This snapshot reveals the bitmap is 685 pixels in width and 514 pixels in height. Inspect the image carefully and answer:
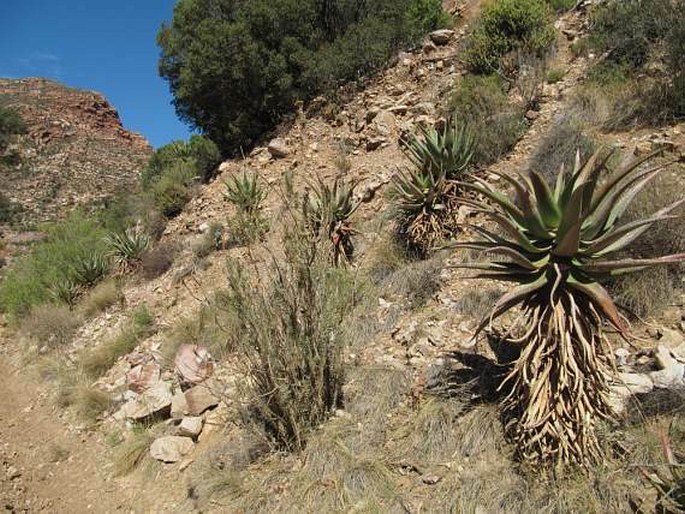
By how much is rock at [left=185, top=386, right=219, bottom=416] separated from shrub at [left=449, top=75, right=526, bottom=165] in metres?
5.19

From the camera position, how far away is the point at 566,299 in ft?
9.17

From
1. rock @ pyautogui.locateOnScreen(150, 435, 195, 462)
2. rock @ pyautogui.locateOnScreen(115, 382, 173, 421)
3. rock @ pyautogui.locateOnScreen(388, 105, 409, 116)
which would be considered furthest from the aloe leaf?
rock @ pyautogui.locateOnScreen(388, 105, 409, 116)

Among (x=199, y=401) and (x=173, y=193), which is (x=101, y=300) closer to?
(x=173, y=193)

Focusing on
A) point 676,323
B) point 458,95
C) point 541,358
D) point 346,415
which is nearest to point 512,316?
point 676,323

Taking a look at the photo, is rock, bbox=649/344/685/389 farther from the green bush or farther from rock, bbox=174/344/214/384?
the green bush

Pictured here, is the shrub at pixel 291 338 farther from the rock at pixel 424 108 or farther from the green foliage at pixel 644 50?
the rock at pixel 424 108

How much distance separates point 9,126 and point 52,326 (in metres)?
28.5

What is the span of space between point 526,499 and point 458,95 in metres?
7.69

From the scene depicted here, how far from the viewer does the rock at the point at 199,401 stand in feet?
15.2

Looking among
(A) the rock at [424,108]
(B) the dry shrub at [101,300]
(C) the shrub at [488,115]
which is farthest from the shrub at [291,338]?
(A) the rock at [424,108]

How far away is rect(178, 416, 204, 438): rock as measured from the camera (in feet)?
14.4

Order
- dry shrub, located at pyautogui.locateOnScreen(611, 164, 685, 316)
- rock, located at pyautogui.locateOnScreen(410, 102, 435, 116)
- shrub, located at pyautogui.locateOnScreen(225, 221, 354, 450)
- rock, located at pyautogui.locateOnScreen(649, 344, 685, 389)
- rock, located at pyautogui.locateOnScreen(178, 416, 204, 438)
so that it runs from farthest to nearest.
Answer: rock, located at pyautogui.locateOnScreen(410, 102, 435, 116)
rock, located at pyautogui.locateOnScreen(178, 416, 204, 438)
dry shrub, located at pyautogui.locateOnScreen(611, 164, 685, 316)
shrub, located at pyautogui.locateOnScreen(225, 221, 354, 450)
rock, located at pyautogui.locateOnScreen(649, 344, 685, 389)

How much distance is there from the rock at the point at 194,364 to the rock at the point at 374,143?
5860 millimetres

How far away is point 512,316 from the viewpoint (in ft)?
14.3
